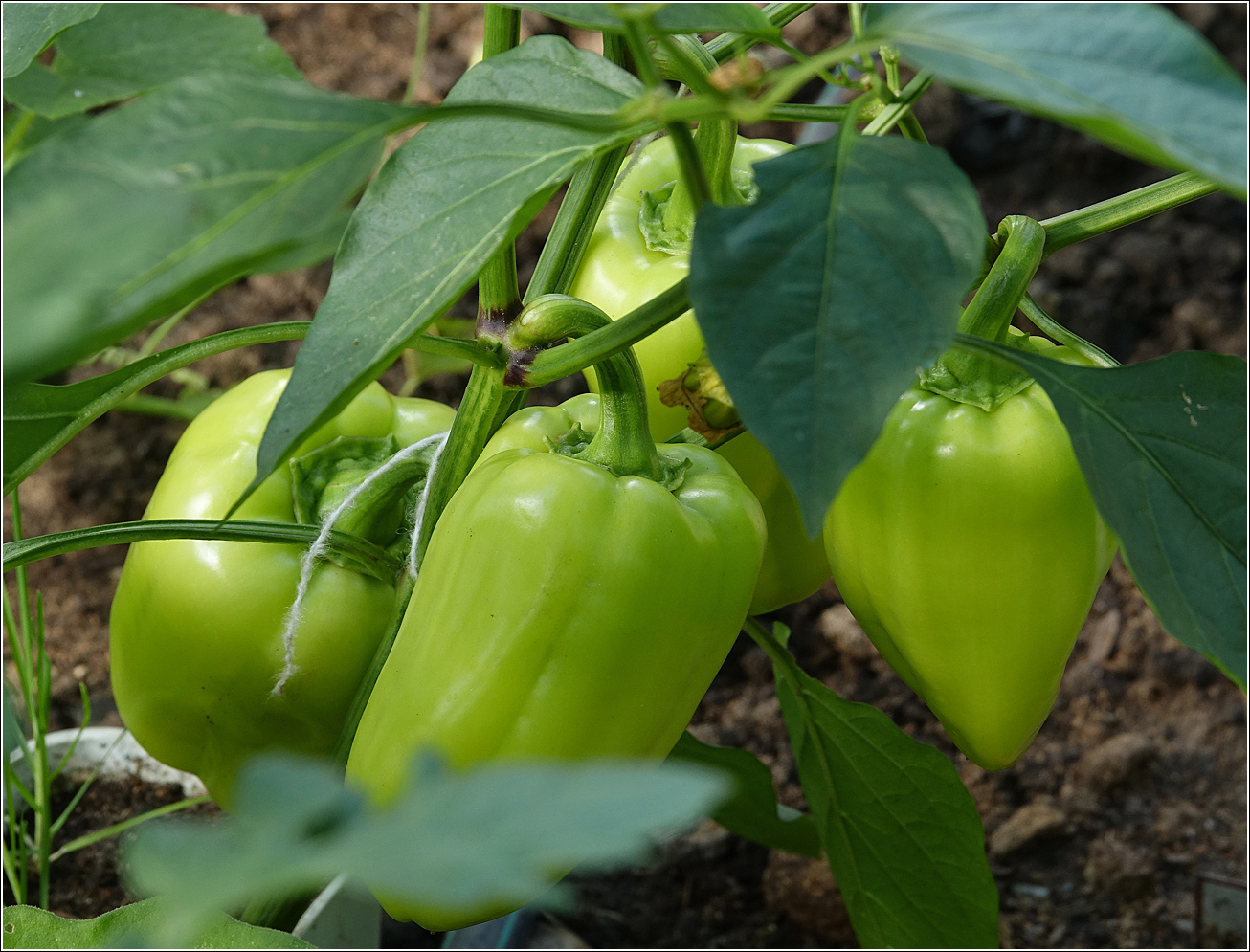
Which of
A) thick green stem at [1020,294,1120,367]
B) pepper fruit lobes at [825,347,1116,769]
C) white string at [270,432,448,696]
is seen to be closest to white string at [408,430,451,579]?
white string at [270,432,448,696]

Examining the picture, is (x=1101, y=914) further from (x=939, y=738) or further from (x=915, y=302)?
(x=915, y=302)

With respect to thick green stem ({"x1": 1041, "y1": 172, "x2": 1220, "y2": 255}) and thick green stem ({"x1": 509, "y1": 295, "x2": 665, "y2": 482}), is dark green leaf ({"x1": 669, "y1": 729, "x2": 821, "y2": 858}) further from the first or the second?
thick green stem ({"x1": 1041, "y1": 172, "x2": 1220, "y2": 255})

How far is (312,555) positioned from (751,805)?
376mm

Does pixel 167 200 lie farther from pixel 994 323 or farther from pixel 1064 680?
pixel 1064 680

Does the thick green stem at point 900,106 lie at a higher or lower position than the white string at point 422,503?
higher

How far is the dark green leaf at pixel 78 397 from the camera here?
54 cm

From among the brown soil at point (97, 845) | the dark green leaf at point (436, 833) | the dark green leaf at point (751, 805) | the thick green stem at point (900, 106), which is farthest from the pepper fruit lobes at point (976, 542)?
the brown soil at point (97, 845)

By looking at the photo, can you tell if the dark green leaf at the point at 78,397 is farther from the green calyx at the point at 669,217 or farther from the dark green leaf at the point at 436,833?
the dark green leaf at the point at 436,833

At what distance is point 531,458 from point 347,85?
94 cm

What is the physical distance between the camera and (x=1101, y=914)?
92cm

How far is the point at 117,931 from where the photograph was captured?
523mm

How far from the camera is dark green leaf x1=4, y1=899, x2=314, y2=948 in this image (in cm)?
51

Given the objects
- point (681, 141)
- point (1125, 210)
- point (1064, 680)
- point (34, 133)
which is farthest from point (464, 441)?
point (1064, 680)

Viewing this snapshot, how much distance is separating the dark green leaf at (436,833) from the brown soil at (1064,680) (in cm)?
77
